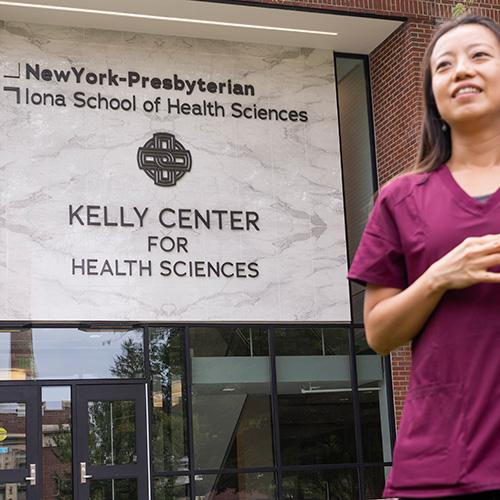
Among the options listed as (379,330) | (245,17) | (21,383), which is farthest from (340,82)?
(379,330)

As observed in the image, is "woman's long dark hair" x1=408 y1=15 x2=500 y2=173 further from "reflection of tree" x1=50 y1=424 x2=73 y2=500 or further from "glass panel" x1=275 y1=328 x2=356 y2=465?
"glass panel" x1=275 y1=328 x2=356 y2=465

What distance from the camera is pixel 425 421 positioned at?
1539 mm

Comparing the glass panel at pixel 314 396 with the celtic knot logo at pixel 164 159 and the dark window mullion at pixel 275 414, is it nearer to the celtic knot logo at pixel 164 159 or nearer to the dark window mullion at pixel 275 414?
the dark window mullion at pixel 275 414

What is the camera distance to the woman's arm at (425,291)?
1527 millimetres

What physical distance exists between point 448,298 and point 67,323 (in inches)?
467

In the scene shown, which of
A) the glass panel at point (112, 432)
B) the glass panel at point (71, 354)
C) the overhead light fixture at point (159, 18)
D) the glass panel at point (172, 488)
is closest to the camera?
the glass panel at point (71, 354)

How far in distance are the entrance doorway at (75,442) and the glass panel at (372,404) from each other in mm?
3050

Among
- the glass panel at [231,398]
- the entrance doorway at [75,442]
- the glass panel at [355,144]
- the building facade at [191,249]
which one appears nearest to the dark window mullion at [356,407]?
the building facade at [191,249]

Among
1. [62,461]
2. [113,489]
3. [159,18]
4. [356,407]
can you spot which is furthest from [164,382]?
[159,18]

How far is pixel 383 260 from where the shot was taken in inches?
66.3

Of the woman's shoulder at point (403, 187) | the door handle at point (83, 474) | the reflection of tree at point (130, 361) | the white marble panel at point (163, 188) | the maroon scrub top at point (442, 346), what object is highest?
the white marble panel at point (163, 188)

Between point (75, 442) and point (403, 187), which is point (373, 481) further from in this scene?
point (403, 187)

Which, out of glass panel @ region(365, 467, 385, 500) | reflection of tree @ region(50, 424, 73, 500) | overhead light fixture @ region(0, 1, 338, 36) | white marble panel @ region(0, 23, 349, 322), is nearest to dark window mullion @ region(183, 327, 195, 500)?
white marble panel @ region(0, 23, 349, 322)

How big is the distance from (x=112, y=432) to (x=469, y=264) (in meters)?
12.0
